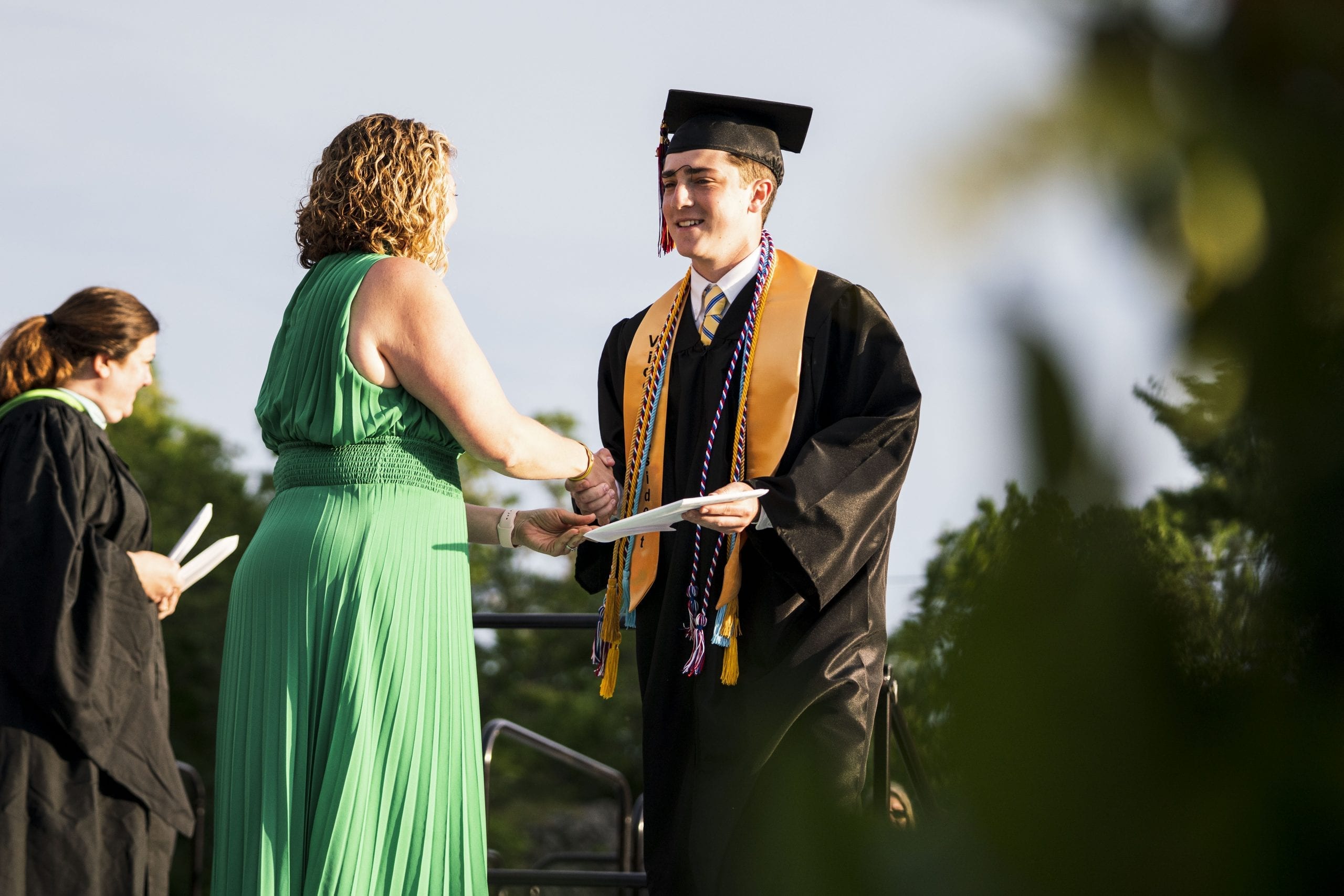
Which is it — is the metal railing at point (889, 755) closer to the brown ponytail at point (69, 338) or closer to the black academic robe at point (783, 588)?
the black academic robe at point (783, 588)

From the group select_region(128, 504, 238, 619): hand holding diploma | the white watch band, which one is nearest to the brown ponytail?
select_region(128, 504, 238, 619): hand holding diploma

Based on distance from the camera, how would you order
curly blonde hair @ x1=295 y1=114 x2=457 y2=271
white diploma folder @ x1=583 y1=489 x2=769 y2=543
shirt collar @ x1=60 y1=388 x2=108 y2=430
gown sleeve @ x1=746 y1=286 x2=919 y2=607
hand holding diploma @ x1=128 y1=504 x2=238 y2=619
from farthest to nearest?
1. shirt collar @ x1=60 y1=388 x2=108 y2=430
2. hand holding diploma @ x1=128 y1=504 x2=238 y2=619
3. gown sleeve @ x1=746 y1=286 x2=919 y2=607
4. curly blonde hair @ x1=295 y1=114 x2=457 y2=271
5. white diploma folder @ x1=583 y1=489 x2=769 y2=543

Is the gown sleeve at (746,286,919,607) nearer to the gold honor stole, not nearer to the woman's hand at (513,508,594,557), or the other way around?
the gold honor stole

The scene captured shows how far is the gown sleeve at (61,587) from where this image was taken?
292cm

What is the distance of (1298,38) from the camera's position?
52 cm

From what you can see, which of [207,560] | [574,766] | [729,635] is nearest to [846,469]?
[729,635]

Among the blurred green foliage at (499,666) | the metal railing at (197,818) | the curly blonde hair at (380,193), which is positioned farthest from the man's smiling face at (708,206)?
the blurred green foliage at (499,666)

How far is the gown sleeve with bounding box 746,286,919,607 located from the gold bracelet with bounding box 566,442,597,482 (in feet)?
1.32

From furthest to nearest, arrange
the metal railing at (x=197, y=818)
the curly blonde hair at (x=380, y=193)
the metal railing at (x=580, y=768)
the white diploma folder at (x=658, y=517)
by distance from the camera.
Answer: the metal railing at (x=580, y=768) < the metal railing at (x=197, y=818) < the curly blonde hair at (x=380, y=193) < the white diploma folder at (x=658, y=517)

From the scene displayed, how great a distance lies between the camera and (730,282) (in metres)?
3.60

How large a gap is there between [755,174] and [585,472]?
1100mm

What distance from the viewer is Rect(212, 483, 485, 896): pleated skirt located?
267 centimetres

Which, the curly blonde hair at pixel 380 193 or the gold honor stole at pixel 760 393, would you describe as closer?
the curly blonde hair at pixel 380 193

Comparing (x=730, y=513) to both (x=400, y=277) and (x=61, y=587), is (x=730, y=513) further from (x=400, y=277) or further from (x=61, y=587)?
(x=61, y=587)
